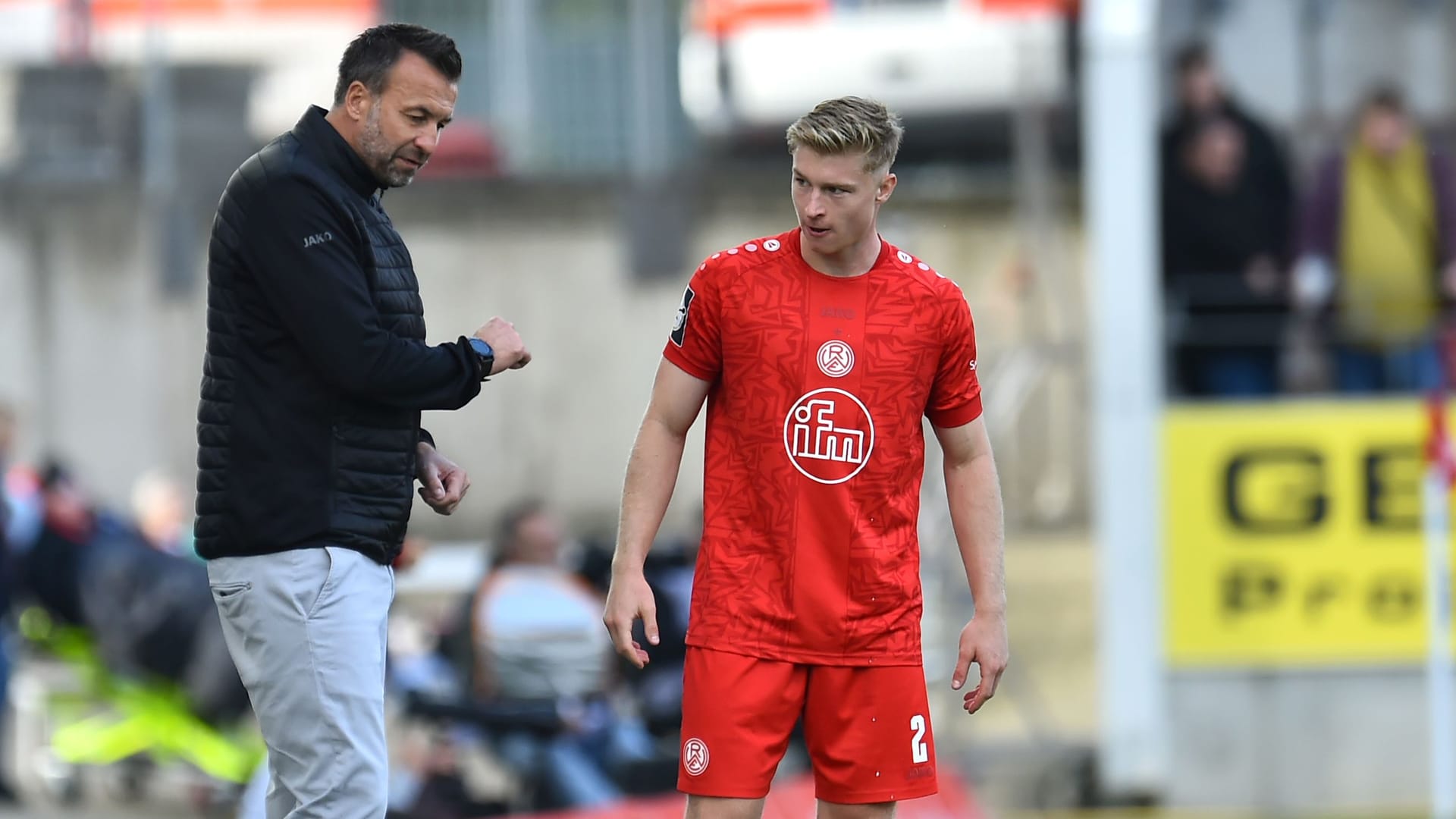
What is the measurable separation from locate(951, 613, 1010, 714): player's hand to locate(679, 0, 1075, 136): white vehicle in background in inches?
486

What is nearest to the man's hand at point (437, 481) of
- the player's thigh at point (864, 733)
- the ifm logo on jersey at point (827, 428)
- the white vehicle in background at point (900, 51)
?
the ifm logo on jersey at point (827, 428)

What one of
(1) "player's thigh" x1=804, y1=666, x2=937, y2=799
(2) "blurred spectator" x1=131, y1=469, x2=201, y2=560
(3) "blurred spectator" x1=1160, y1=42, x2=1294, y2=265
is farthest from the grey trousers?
(2) "blurred spectator" x1=131, y1=469, x2=201, y2=560

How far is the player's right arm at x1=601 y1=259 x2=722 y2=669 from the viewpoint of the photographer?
14.2 ft

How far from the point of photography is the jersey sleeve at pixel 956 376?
14.4ft

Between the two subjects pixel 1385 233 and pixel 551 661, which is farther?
pixel 1385 233

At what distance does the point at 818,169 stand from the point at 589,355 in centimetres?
1427

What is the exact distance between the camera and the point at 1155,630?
11891mm

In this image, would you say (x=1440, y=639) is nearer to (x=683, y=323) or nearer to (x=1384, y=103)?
(x=1384, y=103)

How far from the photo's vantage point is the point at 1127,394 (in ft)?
39.2

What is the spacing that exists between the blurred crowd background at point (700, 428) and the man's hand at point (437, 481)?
3.92m

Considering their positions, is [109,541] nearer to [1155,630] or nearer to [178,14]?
[1155,630]

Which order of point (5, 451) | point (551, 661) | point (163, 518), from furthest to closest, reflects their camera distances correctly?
point (163, 518) < point (5, 451) < point (551, 661)

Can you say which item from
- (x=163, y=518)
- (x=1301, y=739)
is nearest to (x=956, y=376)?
(x=1301, y=739)

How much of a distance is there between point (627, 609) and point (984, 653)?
736 millimetres
